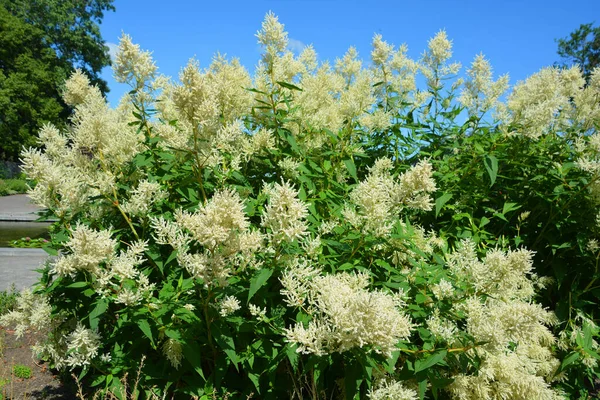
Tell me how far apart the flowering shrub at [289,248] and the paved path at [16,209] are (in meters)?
9.14

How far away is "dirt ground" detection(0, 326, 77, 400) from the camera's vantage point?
4207 millimetres

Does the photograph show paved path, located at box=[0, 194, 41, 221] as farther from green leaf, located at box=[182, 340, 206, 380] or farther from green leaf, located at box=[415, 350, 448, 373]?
green leaf, located at box=[415, 350, 448, 373]

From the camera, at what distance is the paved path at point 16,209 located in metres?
16.6

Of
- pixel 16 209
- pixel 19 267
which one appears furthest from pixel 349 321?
pixel 16 209

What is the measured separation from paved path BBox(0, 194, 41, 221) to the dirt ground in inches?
254

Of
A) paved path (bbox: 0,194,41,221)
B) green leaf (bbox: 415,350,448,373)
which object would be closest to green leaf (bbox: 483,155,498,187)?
green leaf (bbox: 415,350,448,373)

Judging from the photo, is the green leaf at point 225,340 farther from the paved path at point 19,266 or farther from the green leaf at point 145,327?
the paved path at point 19,266

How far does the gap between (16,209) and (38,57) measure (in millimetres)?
22816

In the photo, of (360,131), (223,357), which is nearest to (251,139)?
(360,131)

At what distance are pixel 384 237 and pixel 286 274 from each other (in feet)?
2.46

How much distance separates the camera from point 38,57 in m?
36.8

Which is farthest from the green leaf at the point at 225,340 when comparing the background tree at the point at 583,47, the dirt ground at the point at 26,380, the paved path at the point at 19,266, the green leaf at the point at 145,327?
the background tree at the point at 583,47

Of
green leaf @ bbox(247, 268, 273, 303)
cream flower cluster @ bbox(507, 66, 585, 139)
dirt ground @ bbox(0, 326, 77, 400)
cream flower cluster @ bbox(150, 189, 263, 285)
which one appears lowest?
dirt ground @ bbox(0, 326, 77, 400)

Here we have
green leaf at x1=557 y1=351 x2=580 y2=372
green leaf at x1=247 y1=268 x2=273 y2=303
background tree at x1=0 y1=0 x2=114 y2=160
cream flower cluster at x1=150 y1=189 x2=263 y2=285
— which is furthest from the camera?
background tree at x1=0 y1=0 x2=114 y2=160
